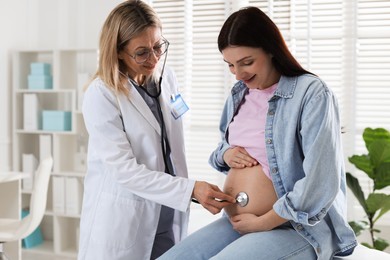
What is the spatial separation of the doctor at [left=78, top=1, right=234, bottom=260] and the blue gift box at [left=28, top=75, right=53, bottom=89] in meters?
2.34

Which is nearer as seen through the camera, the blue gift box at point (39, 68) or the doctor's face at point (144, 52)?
the doctor's face at point (144, 52)

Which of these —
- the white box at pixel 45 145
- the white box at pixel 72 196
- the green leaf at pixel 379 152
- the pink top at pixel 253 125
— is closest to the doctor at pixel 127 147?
the pink top at pixel 253 125

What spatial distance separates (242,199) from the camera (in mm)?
1638

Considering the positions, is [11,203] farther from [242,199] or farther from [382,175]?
[242,199]

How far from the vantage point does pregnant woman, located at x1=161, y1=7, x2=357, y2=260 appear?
1.44 meters

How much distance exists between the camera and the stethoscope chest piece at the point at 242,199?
163cm

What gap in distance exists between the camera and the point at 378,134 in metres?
3.04

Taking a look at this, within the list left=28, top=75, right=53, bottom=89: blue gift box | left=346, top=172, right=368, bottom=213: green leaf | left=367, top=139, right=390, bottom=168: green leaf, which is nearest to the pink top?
left=367, top=139, right=390, bottom=168: green leaf

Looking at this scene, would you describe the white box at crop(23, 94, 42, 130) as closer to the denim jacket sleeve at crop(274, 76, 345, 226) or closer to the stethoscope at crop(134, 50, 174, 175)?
the stethoscope at crop(134, 50, 174, 175)

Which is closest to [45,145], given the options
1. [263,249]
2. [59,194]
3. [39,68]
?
[59,194]

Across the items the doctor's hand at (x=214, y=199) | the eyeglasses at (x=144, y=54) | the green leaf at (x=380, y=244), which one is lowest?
the green leaf at (x=380, y=244)

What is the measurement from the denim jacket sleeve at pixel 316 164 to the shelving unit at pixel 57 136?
2786 mm

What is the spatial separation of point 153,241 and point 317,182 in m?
0.76

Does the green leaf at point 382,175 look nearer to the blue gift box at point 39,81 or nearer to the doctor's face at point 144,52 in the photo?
the doctor's face at point 144,52
